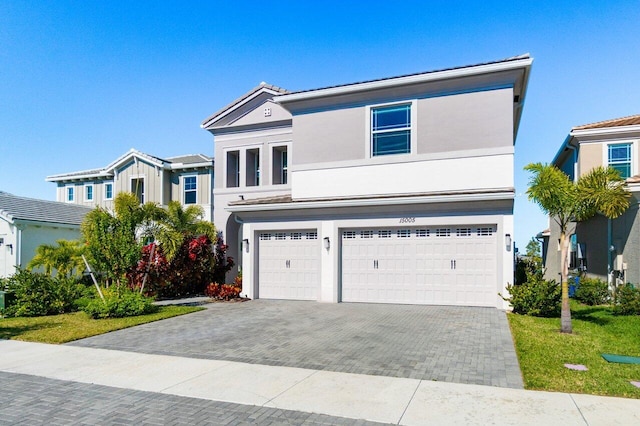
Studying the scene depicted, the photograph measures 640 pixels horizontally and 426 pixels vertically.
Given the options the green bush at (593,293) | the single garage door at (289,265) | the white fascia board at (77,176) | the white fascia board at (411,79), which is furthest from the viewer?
the white fascia board at (77,176)

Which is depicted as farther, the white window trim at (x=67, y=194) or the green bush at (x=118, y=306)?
the white window trim at (x=67, y=194)

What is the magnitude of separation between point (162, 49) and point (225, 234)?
9207 millimetres

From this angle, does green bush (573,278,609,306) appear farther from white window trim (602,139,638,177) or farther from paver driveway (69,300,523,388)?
white window trim (602,139,638,177)

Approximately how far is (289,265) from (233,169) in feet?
26.5

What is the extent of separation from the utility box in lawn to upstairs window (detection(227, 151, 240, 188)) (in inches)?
410

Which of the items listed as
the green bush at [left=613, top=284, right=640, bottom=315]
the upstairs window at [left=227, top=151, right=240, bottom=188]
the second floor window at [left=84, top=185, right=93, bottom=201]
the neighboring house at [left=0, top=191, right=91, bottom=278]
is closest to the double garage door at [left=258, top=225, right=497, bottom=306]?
the green bush at [left=613, top=284, right=640, bottom=315]

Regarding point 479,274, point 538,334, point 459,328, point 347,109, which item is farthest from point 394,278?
point 347,109

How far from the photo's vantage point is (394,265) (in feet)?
47.3

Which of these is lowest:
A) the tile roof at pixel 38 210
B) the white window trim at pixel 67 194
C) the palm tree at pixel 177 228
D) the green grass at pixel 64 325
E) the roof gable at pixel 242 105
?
the green grass at pixel 64 325

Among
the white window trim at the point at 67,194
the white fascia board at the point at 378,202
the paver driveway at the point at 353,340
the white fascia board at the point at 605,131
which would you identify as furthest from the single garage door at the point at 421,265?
the white window trim at the point at 67,194

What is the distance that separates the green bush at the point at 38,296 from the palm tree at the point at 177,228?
3.51m

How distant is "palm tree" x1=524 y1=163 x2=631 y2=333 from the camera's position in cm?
1007

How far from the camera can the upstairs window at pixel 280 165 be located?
20.7 m

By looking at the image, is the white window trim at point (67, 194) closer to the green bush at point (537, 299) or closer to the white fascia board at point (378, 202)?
the white fascia board at point (378, 202)
